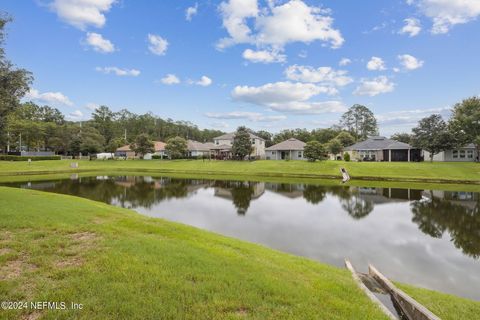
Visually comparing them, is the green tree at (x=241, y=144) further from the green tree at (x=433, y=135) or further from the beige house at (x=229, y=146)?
the green tree at (x=433, y=135)

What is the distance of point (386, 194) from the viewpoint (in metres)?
24.3

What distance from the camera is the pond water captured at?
30.4ft

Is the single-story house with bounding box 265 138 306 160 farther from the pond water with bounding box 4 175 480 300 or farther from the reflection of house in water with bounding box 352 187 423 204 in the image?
the pond water with bounding box 4 175 480 300

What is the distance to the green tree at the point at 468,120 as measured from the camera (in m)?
40.4

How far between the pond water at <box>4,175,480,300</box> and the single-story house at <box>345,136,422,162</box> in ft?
85.0

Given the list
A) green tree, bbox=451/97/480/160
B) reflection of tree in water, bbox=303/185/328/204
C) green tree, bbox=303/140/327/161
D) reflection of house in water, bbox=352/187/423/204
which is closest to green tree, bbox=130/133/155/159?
green tree, bbox=303/140/327/161

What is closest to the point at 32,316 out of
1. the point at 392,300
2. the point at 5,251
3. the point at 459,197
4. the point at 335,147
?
the point at 5,251

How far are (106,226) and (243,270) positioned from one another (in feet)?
17.6

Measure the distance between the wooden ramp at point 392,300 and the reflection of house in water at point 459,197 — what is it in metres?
15.9

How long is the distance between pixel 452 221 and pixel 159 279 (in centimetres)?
1625

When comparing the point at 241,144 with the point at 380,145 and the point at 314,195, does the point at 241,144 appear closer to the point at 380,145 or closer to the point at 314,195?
the point at 380,145

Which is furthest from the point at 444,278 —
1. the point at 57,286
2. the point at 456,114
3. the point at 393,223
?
the point at 456,114

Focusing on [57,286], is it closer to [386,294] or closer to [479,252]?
[386,294]

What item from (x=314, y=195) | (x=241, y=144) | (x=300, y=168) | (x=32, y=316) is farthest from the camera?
(x=241, y=144)
